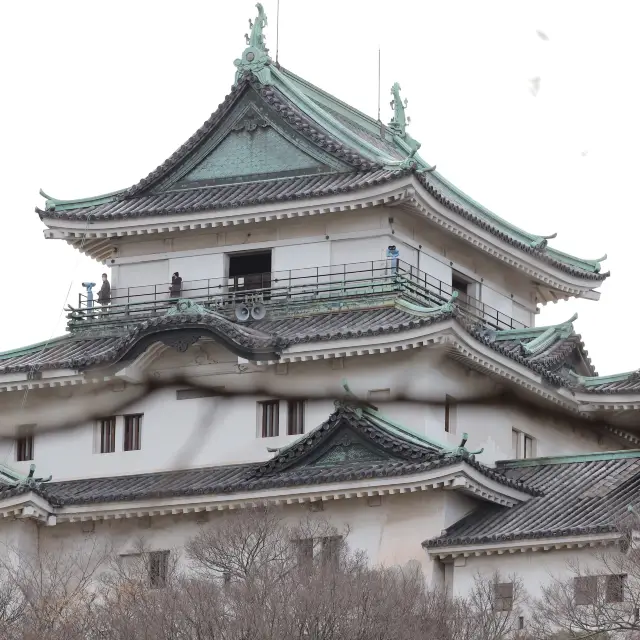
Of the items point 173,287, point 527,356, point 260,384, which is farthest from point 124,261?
point 527,356

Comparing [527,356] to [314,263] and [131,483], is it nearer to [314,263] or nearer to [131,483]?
[314,263]


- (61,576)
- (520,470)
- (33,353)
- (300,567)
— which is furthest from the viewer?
(33,353)

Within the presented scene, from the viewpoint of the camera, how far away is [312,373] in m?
49.9

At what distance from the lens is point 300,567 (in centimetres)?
4134

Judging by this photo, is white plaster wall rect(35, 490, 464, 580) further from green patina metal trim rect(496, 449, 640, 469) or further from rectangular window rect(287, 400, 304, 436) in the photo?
green patina metal trim rect(496, 449, 640, 469)

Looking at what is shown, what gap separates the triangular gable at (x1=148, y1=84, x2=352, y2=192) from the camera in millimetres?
53594

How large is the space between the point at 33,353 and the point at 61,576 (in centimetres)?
803

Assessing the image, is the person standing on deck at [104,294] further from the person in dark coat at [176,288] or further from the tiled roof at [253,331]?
the person in dark coat at [176,288]

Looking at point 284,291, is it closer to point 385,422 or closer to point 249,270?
point 249,270

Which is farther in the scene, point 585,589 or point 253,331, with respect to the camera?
point 253,331

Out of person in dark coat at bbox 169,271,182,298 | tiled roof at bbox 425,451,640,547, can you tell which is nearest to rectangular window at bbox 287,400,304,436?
tiled roof at bbox 425,451,640,547

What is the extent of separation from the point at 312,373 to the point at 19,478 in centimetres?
633

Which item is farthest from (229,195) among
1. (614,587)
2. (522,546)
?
(614,587)

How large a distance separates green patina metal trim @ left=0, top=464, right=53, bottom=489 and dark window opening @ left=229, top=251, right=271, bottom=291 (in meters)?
6.35
